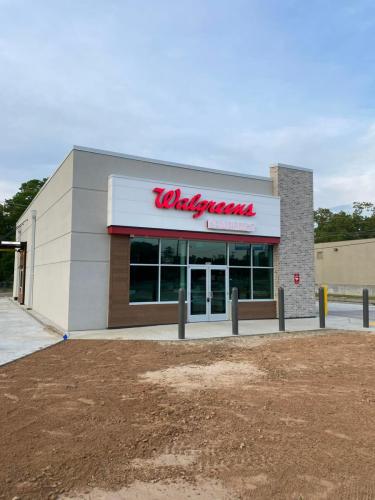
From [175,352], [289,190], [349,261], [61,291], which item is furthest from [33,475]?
[349,261]

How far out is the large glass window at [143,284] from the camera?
45.5 ft

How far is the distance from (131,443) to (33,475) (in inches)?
42.8

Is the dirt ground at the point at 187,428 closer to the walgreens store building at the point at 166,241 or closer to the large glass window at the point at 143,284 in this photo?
the walgreens store building at the point at 166,241

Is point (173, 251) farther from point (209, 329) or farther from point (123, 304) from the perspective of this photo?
point (209, 329)

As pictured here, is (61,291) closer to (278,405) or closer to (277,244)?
(277,244)

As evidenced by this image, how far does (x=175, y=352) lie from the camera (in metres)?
9.52

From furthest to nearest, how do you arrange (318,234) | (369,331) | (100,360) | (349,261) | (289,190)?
1. (318,234)
2. (349,261)
3. (289,190)
4. (369,331)
5. (100,360)

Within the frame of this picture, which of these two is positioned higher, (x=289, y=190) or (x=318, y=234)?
(x=318, y=234)

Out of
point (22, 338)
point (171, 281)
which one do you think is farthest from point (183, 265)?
point (22, 338)

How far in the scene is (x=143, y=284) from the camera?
1405cm

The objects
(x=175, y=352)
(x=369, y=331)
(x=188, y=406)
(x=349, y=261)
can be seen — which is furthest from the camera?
(x=349, y=261)

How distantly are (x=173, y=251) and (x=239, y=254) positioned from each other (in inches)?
121

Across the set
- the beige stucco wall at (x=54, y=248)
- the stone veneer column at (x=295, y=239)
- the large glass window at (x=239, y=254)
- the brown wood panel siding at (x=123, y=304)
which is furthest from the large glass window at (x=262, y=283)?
the beige stucco wall at (x=54, y=248)

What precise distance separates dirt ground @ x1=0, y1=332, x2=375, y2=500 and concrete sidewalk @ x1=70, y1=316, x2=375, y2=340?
2841 mm
